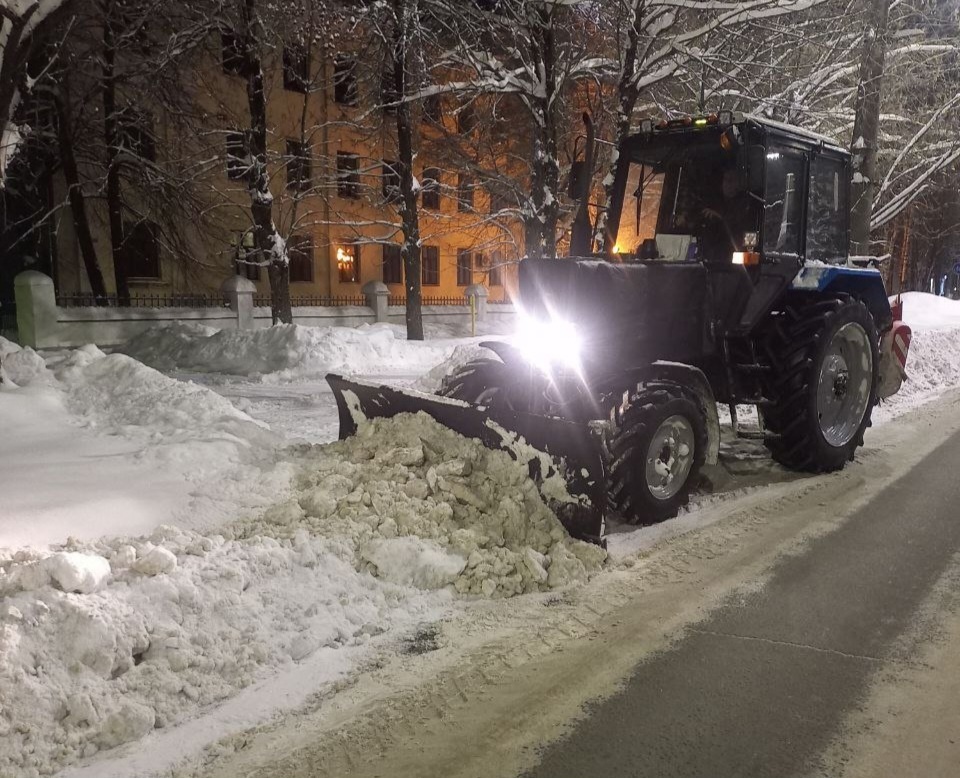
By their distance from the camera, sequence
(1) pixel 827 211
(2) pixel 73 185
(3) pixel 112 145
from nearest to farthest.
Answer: (1) pixel 827 211
(2) pixel 73 185
(3) pixel 112 145

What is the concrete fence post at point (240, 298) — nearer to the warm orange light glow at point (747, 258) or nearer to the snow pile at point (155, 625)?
the warm orange light glow at point (747, 258)

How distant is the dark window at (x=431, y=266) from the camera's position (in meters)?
32.2

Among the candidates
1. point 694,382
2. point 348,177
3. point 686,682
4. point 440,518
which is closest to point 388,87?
point 348,177

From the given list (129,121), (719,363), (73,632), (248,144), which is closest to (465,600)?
(73,632)

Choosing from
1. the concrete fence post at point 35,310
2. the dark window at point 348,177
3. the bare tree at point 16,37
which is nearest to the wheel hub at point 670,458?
the bare tree at point 16,37

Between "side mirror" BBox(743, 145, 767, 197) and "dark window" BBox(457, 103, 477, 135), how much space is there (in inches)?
499

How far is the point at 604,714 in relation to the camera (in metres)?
3.03

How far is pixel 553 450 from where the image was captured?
14.9ft

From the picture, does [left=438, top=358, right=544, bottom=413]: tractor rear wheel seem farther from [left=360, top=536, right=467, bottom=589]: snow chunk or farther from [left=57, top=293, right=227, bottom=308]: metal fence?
[left=57, top=293, right=227, bottom=308]: metal fence

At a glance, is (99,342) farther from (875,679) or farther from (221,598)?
(875,679)

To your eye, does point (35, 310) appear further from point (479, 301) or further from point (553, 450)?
point (553, 450)

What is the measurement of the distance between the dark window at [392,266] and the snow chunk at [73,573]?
1098 inches

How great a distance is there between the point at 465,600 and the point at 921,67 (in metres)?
16.2

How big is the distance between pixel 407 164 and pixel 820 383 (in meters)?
11.8
